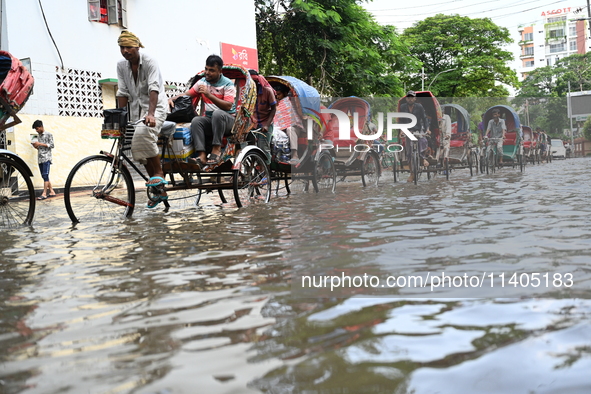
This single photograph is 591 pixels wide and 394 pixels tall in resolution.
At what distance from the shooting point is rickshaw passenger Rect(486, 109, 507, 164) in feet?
54.0

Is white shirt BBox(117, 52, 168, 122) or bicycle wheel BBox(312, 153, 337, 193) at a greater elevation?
white shirt BBox(117, 52, 168, 122)

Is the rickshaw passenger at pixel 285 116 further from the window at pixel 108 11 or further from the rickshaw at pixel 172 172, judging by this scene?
the window at pixel 108 11

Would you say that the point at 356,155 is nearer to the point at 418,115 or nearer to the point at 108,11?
the point at 418,115

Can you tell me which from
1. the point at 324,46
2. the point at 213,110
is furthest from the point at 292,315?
the point at 324,46

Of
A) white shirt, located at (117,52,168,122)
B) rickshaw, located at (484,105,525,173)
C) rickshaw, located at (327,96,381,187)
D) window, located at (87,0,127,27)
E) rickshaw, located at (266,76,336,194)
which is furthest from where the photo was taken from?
window, located at (87,0,127,27)

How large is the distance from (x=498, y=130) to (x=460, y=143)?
1.64 m

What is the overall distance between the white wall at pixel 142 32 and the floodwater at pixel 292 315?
1241cm

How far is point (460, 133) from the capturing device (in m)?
16.1

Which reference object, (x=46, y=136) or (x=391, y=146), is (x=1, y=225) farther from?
(x=46, y=136)

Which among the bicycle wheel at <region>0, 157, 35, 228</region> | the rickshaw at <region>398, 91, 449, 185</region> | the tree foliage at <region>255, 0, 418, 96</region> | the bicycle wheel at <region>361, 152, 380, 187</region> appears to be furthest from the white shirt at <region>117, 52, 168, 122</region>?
the tree foliage at <region>255, 0, 418, 96</region>

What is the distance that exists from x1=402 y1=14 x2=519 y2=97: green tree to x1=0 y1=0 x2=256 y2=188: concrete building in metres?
30.8

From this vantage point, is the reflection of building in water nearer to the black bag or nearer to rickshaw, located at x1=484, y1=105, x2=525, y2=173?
rickshaw, located at x1=484, y1=105, x2=525, y2=173

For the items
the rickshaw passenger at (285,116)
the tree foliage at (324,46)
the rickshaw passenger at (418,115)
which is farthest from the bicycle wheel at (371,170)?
the tree foliage at (324,46)

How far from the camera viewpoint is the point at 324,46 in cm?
2628
